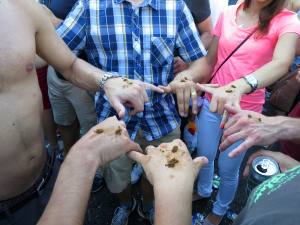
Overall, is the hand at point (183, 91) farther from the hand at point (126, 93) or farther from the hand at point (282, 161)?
the hand at point (282, 161)

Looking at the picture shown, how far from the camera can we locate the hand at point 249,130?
150 cm

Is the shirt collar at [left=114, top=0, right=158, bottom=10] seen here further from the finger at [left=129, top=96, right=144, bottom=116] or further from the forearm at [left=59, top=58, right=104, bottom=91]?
the finger at [left=129, top=96, right=144, bottom=116]

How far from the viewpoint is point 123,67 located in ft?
6.23

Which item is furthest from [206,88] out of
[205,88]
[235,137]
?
[235,137]

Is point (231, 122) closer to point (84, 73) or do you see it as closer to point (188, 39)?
point (188, 39)

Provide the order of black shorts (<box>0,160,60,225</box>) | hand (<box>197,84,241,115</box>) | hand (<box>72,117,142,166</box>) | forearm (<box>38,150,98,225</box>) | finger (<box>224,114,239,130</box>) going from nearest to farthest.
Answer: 1. forearm (<box>38,150,98,225</box>)
2. hand (<box>72,117,142,166</box>)
3. black shorts (<box>0,160,60,225</box>)
4. finger (<box>224,114,239,130</box>)
5. hand (<box>197,84,241,115</box>)

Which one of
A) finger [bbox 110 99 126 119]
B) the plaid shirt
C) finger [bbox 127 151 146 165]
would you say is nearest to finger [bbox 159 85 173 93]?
the plaid shirt

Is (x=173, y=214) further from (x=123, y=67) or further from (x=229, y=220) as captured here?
(x=229, y=220)

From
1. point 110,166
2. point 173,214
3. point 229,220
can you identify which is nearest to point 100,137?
A: point 173,214

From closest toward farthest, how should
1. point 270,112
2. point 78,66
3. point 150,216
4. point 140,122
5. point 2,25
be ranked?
point 2,25 → point 78,66 → point 140,122 → point 150,216 → point 270,112

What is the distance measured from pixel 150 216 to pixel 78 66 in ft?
4.54

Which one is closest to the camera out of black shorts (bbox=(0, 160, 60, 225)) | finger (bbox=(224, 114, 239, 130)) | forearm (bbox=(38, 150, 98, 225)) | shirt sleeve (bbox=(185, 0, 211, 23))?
forearm (bbox=(38, 150, 98, 225))

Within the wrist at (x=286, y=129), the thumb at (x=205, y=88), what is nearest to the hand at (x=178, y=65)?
the thumb at (x=205, y=88)

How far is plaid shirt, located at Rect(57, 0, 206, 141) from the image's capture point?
70.4 inches
